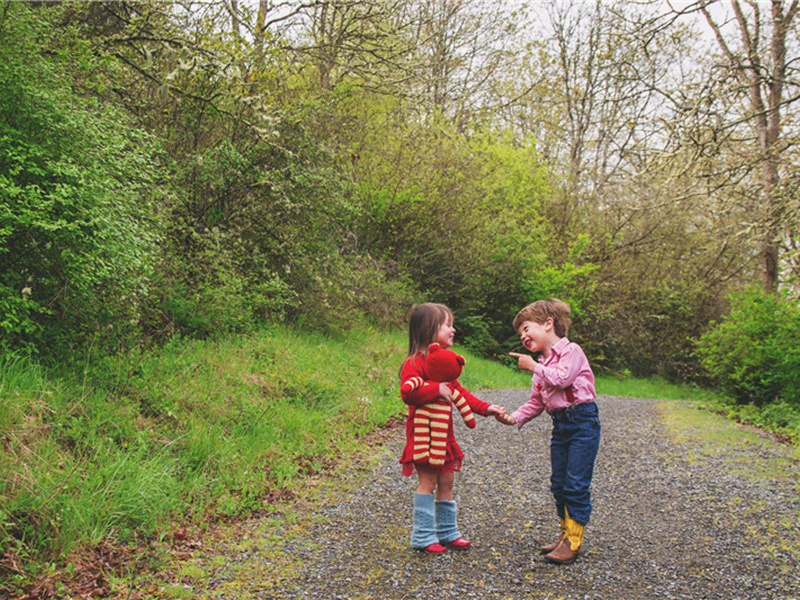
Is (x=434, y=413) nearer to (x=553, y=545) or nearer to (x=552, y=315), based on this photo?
(x=552, y=315)

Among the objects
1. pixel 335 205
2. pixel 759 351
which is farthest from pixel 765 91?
pixel 335 205

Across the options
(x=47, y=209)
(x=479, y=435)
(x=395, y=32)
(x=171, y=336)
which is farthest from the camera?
(x=395, y=32)

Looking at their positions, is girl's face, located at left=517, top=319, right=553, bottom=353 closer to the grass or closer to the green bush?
the grass

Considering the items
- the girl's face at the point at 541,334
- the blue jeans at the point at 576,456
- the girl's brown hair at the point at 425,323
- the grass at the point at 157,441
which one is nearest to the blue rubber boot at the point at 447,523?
the blue jeans at the point at 576,456

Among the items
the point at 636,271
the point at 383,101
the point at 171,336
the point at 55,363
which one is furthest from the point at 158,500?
the point at 636,271

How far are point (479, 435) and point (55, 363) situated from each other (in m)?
5.04

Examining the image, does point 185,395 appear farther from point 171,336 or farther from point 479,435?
point 479,435

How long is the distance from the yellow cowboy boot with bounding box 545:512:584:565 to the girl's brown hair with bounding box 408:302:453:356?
1.44m

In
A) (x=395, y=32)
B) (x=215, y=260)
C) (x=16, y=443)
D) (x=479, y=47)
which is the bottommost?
(x=16, y=443)

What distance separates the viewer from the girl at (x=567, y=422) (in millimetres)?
4070

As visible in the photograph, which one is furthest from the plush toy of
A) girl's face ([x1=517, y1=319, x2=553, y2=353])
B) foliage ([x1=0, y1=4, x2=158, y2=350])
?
foliage ([x1=0, y1=4, x2=158, y2=350])

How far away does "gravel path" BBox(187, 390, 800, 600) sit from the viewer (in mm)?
3719

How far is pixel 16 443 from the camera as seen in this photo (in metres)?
4.11

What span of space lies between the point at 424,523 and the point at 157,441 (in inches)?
92.0
